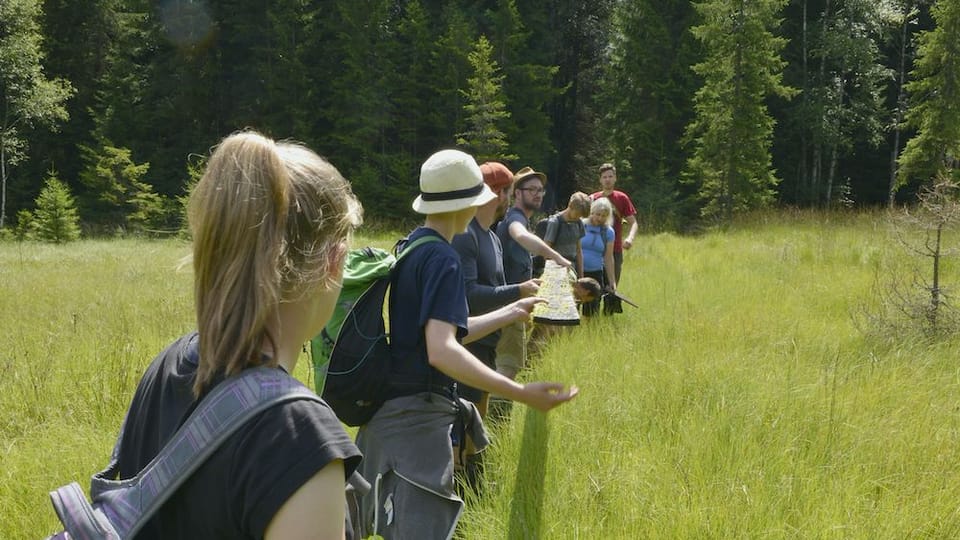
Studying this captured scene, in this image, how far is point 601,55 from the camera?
3819 cm

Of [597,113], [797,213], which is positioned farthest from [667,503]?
[597,113]

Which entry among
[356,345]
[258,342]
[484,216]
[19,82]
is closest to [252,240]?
[258,342]

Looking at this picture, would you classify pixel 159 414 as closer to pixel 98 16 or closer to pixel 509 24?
pixel 509 24

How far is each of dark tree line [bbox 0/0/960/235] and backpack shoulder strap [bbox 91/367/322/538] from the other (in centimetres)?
2750

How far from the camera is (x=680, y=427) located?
3412mm

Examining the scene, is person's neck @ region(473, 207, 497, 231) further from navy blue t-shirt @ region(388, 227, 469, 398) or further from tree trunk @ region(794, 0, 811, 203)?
tree trunk @ region(794, 0, 811, 203)

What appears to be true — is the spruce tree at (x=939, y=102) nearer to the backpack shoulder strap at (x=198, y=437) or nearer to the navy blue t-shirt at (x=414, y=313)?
the navy blue t-shirt at (x=414, y=313)

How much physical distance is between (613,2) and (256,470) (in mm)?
41254

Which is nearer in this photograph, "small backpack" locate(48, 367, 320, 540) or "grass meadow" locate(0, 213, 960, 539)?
"small backpack" locate(48, 367, 320, 540)

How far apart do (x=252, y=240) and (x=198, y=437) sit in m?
0.29

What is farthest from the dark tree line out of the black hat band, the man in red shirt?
the black hat band

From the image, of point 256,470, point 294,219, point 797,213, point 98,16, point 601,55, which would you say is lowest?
point 797,213

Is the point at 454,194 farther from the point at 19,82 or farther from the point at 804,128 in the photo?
the point at 19,82

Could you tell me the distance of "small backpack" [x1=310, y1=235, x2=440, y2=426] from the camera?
2.36 m
